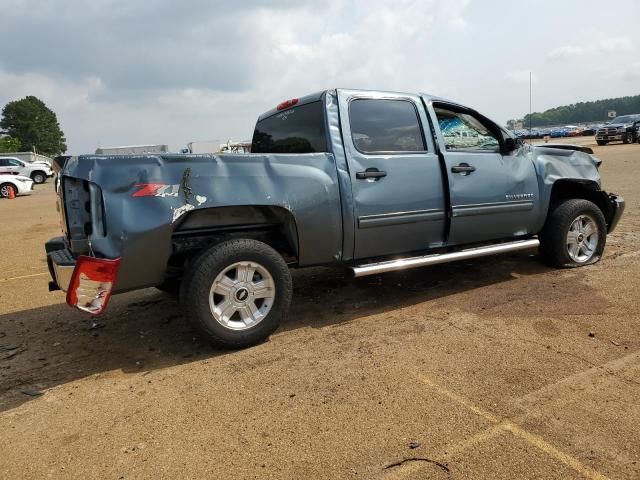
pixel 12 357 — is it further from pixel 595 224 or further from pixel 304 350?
pixel 595 224

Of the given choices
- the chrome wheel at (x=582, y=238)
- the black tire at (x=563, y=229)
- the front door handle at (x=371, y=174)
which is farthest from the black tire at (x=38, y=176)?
the chrome wheel at (x=582, y=238)

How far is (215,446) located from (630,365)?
101 inches

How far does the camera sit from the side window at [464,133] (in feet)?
15.3

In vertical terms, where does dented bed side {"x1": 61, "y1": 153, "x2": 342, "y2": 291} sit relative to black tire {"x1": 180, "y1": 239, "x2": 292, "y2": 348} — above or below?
above

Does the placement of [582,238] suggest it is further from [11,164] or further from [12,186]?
[11,164]

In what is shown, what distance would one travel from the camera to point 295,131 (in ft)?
14.5

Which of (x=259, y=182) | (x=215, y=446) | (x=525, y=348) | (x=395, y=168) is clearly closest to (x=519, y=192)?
(x=395, y=168)

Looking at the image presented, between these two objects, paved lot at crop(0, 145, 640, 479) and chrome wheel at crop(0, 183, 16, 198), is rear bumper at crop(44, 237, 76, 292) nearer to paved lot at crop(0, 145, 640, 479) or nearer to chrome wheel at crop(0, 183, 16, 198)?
paved lot at crop(0, 145, 640, 479)

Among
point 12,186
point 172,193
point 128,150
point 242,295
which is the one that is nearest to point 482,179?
point 242,295

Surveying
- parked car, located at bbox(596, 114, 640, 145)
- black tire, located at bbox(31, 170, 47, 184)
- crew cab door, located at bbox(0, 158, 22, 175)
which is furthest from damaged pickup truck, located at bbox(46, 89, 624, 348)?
black tire, located at bbox(31, 170, 47, 184)

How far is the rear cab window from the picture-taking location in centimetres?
408

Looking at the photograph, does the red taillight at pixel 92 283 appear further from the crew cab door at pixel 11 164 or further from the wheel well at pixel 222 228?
the crew cab door at pixel 11 164

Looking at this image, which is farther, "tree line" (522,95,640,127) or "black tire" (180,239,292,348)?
"tree line" (522,95,640,127)

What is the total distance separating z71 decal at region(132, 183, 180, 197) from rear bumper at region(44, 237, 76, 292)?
68 centimetres
